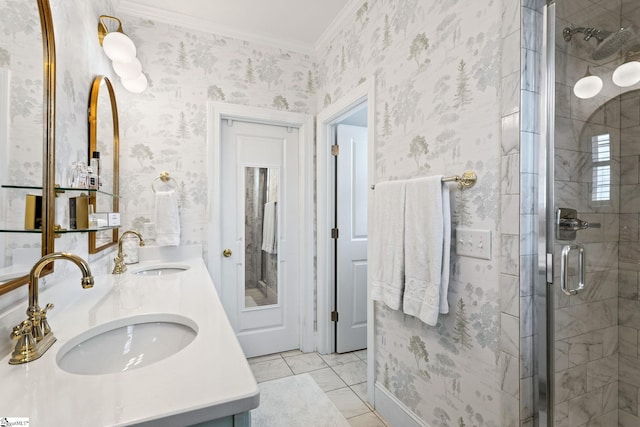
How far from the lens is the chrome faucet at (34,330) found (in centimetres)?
70

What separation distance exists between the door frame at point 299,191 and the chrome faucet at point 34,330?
1.61 meters

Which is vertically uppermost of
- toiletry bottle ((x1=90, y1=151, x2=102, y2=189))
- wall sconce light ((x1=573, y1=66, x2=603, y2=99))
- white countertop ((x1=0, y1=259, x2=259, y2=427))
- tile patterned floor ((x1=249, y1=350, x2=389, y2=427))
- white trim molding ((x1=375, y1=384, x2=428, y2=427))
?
wall sconce light ((x1=573, y1=66, x2=603, y2=99))

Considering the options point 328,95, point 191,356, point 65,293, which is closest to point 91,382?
point 191,356

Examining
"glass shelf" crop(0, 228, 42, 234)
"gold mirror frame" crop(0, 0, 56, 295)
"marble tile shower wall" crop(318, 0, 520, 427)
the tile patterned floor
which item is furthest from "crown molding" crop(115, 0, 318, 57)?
the tile patterned floor

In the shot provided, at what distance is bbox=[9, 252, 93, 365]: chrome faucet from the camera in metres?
0.70

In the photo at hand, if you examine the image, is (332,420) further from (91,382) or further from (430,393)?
(91,382)

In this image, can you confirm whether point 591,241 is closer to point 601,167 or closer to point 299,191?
point 601,167

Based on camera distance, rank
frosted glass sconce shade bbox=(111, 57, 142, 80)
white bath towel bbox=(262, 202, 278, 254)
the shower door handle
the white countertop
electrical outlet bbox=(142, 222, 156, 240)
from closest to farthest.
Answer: the white countertop → the shower door handle → frosted glass sconce shade bbox=(111, 57, 142, 80) → electrical outlet bbox=(142, 222, 156, 240) → white bath towel bbox=(262, 202, 278, 254)

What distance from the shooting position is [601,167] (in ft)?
3.59

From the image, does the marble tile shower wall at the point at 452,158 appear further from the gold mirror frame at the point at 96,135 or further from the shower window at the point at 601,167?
the gold mirror frame at the point at 96,135

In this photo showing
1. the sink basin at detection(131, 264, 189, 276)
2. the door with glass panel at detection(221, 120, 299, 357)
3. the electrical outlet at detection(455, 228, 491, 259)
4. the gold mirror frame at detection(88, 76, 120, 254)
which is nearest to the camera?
the electrical outlet at detection(455, 228, 491, 259)

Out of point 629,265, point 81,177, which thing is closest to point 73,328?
point 81,177

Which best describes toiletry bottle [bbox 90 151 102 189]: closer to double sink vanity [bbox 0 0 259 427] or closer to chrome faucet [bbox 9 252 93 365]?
double sink vanity [bbox 0 0 259 427]

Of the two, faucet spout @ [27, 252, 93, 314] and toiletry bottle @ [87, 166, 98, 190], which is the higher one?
toiletry bottle @ [87, 166, 98, 190]
